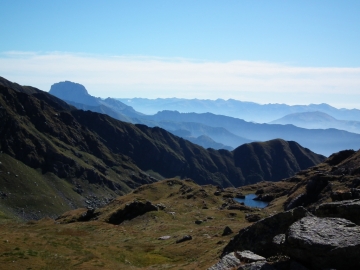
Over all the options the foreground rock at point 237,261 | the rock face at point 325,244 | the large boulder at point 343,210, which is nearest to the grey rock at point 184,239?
the foreground rock at point 237,261

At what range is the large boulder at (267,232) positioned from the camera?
86.5 feet

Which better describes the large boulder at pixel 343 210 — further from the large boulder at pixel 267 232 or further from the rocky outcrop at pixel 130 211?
the rocky outcrop at pixel 130 211

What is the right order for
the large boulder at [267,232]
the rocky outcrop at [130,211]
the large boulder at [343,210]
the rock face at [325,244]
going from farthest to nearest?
the rocky outcrop at [130,211] < the large boulder at [267,232] < the large boulder at [343,210] < the rock face at [325,244]

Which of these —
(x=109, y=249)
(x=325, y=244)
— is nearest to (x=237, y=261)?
(x=325, y=244)

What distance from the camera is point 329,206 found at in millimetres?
24406

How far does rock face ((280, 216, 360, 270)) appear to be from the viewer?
1847 cm

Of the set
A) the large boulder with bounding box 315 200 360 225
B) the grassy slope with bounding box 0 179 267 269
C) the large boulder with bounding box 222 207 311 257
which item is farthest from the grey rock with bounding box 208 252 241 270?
the grassy slope with bounding box 0 179 267 269

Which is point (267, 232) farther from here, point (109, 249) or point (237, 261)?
point (109, 249)

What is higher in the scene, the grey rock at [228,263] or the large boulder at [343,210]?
the large boulder at [343,210]

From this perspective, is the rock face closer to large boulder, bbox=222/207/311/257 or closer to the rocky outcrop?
large boulder, bbox=222/207/311/257

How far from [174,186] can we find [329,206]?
561 ft

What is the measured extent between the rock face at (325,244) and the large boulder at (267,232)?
207 inches

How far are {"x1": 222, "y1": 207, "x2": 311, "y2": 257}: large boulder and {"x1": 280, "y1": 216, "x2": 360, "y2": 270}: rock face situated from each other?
5.27 metres

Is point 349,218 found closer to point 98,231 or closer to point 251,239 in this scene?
point 251,239
